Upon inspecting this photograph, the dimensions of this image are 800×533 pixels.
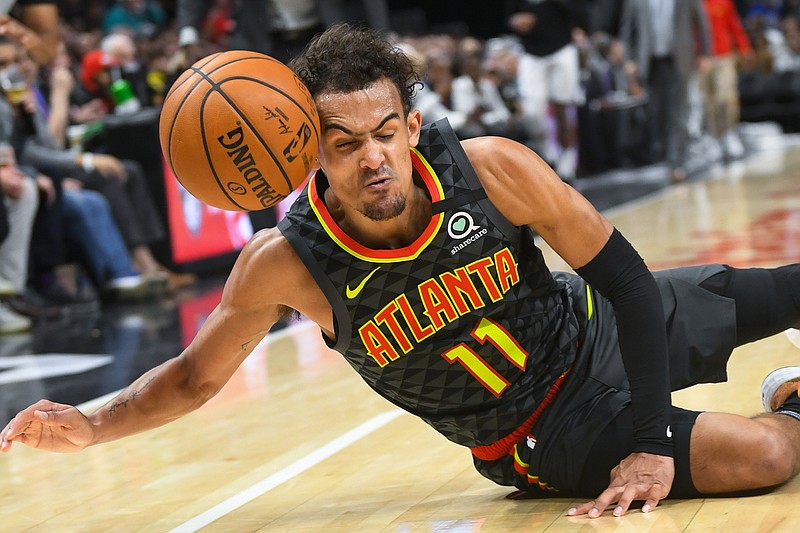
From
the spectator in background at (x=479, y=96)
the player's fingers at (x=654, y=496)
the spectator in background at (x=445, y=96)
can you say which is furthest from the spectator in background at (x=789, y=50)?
the player's fingers at (x=654, y=496)

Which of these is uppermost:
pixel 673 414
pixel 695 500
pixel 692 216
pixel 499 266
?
pixel 499 266

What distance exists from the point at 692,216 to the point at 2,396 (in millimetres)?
5920

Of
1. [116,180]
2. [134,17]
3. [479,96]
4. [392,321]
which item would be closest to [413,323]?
[392,321]

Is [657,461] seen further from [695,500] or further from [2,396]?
[2,396]

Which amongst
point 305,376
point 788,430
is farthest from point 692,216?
point 788,430

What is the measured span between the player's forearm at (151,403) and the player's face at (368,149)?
0.67 m

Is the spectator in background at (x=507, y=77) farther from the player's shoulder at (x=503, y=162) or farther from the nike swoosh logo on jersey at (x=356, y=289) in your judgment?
the nike swoosh logo on jersey at (x=356, y=289)

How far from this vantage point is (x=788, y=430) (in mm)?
3014

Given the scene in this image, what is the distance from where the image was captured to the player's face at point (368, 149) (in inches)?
109

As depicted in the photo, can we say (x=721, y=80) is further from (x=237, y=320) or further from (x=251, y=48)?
(x=237, y=320)

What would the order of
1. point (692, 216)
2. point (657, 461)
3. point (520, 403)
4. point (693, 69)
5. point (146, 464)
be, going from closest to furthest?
1. point (657, 461)
2. point (520, 403)
3. point (146, 464)
4. point (692, 216)
5. point (693, 69)

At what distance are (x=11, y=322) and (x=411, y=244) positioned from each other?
488 centimetres

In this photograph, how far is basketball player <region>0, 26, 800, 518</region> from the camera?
9.33ft

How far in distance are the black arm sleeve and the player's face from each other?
543mm
